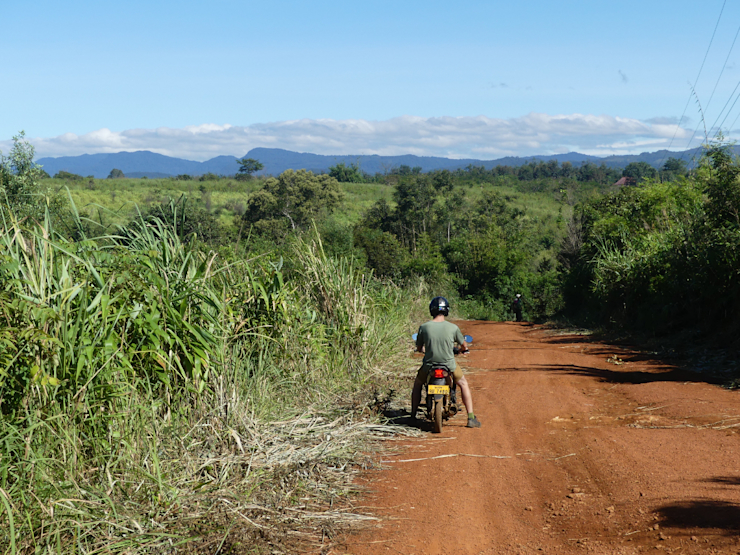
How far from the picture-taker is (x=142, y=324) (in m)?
4.58

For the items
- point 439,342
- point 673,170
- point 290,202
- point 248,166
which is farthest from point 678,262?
point 248,166

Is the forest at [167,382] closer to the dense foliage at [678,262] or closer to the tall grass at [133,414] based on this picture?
the tall grass at [133,414]

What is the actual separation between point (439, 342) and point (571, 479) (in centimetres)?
205

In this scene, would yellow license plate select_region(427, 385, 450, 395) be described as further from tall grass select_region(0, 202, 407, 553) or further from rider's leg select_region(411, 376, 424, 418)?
tall grass select_region(0, 202, 407, 553)

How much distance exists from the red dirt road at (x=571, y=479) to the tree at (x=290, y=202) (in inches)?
1530

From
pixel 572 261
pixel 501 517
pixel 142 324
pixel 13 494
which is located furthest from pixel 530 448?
pixel 572 261

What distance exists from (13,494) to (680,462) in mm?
4763

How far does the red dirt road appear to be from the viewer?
12.7ft

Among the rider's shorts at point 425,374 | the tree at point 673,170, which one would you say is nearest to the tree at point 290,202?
the tree at point 673,170

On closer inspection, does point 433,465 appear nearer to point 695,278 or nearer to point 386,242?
point 695,278

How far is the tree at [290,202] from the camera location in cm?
4806

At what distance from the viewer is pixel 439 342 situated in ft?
21.5

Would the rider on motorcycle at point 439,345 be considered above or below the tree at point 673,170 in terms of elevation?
below

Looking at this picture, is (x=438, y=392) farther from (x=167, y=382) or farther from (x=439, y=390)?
(x=167, y=382)
